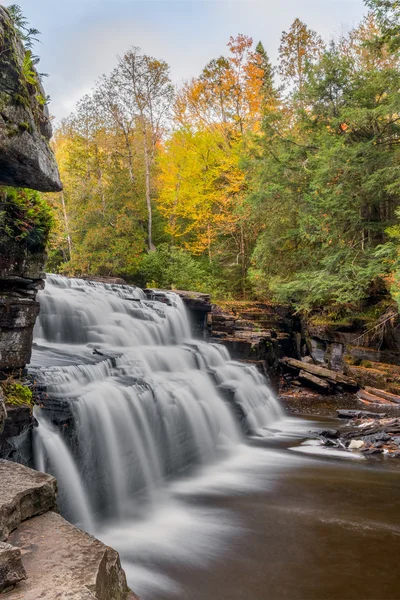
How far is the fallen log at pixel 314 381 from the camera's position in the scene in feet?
40.3

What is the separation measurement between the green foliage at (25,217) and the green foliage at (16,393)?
74.4 inches

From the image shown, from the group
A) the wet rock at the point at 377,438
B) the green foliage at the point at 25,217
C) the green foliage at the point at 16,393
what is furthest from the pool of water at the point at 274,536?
the green foliage at the point at 25,217

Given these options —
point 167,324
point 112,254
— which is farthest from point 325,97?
point 112,254

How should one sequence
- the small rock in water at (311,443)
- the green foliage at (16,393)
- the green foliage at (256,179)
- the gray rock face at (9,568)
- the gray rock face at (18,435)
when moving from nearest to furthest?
1. the gray rock face at (9,568)
2. the gray rock face at (18,435)
3. the green foliage at (16,393)
4. the small rock in water at (311,443)
5. the green foliage at (256,179)

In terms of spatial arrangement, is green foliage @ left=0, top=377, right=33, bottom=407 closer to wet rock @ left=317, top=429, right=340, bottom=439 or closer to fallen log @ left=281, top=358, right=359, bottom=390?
wet rock @ left=317, top=429, right=340, bottom=439

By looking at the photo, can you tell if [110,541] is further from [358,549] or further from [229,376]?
[229,376]

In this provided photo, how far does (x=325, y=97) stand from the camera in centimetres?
1373

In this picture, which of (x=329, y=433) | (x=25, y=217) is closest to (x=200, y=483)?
(x=329, y=433)

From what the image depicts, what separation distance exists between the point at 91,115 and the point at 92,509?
22.6m

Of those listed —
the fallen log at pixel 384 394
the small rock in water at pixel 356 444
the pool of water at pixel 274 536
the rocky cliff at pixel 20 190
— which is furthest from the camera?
the fallen log at pixel 384 394

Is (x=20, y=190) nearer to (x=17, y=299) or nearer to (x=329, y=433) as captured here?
(x=17, y=299)

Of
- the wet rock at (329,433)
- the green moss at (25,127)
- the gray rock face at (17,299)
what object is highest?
the green moss at (25,127)

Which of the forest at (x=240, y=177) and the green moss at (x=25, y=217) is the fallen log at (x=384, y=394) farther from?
the green moss at (x=25, y=217)

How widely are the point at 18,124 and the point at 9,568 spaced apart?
395cm
